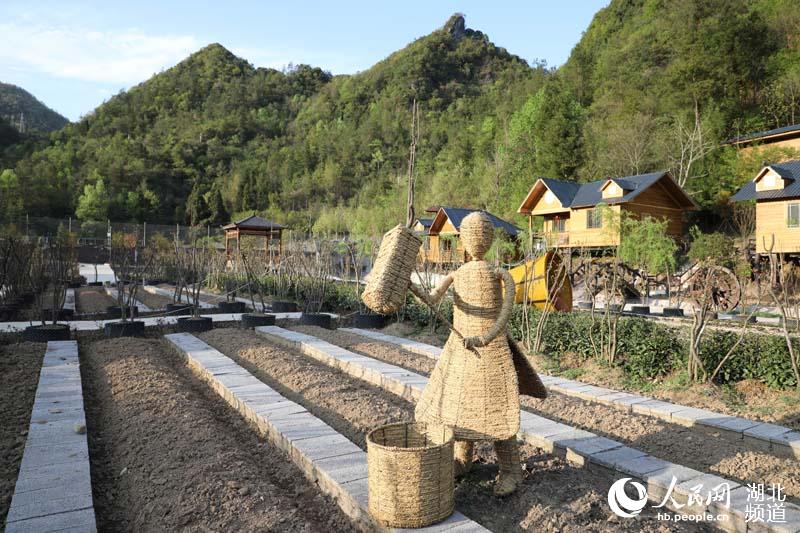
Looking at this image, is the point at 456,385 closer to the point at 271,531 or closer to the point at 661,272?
the point at 271,531

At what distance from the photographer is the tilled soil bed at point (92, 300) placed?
497 inches

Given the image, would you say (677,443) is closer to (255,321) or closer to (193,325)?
(255,321)

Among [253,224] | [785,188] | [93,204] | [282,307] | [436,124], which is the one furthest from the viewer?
[436,124]

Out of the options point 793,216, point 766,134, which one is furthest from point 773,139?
point 793,216

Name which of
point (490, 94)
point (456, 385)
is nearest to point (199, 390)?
point (456, 385)

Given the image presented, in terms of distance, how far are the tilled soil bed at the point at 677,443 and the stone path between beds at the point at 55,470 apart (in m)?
3.51

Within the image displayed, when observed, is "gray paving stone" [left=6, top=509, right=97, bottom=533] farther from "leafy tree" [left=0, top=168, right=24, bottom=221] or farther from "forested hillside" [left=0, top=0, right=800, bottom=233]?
"leafy tree" [left=0, top=168, right=24, bottom=221]

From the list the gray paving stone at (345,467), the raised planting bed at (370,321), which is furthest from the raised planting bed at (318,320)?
the gray paving stone at (345,467)

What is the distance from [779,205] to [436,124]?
1747 inches

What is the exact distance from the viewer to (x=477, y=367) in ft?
9.47

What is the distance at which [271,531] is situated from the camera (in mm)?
2580

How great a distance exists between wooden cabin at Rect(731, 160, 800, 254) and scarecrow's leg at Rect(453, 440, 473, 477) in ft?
61.4

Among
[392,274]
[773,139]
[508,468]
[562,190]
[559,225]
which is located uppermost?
[773,139]

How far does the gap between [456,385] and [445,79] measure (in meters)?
75.5
